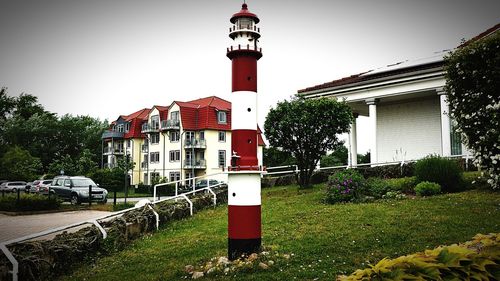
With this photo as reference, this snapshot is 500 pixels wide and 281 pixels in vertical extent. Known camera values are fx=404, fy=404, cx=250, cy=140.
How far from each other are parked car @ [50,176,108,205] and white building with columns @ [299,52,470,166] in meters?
14.7

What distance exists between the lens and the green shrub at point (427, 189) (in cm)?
1528

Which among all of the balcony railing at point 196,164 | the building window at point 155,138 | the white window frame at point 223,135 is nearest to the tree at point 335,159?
the white window frame at point 223,135

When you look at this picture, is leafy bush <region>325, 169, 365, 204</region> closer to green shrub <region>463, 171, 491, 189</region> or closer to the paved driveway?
green shrub <region>463, 171, 491, 189</region>

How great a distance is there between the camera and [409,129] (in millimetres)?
24734

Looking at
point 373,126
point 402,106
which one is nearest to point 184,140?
point 373,126

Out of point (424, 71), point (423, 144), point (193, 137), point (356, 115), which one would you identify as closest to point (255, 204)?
point (424, 71)

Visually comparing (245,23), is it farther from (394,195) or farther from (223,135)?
(223,135)

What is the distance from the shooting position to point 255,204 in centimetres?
911

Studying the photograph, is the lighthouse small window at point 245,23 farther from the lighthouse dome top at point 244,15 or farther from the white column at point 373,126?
the white column at point 373,126

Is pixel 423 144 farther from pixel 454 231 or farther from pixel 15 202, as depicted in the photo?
pixel 15 202

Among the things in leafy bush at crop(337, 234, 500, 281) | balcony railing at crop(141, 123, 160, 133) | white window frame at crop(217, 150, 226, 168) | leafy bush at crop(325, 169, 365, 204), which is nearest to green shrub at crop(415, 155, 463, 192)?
leafy bush at crop(325, 169, 365, 204)

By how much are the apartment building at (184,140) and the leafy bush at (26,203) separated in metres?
24.6

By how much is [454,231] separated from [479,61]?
4.41m

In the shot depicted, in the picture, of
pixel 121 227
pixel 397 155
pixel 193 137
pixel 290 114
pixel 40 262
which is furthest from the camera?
pixel 193 137
